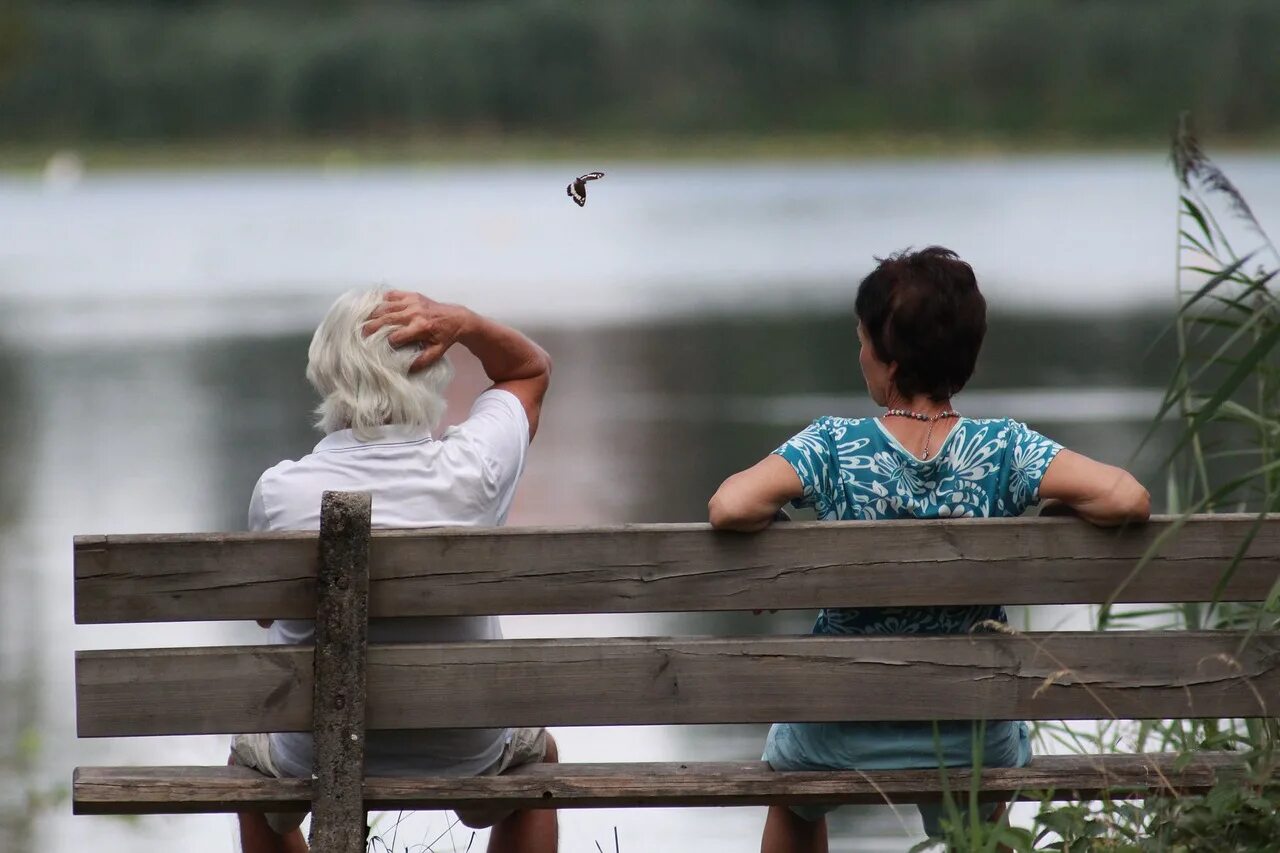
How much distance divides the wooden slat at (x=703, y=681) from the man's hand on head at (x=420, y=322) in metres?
0.55

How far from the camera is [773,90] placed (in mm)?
62094

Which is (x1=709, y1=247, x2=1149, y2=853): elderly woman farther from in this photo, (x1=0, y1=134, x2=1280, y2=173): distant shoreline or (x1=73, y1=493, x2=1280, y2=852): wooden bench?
(x1=0, y1=134, x2=1280, y2=173): distant shoreline

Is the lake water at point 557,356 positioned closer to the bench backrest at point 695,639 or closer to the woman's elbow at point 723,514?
the bench backrest at point 695,639

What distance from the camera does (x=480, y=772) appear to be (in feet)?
10.0

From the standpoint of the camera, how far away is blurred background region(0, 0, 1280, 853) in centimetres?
817

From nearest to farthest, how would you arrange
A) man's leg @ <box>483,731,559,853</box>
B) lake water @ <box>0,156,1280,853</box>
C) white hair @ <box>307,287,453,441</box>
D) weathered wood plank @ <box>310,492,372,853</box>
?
weathered wood plank @ <box>310,492,372,853</box>
white hair @ <box>307,287,453,441</box>
man's leg @ <box>483,731,559,853</box>
lake water @ <box>0,156,1280,853</box>

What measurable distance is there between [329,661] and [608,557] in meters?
0.42

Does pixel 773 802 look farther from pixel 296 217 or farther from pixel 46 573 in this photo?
pixel 296 217

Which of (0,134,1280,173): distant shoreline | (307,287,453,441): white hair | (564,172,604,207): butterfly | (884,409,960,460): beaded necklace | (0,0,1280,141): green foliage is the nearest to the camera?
(884,409,960,460): beaded necklace

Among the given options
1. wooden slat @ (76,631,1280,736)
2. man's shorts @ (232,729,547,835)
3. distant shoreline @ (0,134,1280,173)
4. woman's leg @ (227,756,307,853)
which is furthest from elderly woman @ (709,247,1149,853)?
distant shoreline @ (0,134,1280,173)

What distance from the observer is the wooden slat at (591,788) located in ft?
9.21

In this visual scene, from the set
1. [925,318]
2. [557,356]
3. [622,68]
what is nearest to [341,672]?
[925,318]

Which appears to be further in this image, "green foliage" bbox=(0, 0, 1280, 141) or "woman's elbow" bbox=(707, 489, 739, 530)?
"green foliage" bbox=(0, 0, 1280, 141)

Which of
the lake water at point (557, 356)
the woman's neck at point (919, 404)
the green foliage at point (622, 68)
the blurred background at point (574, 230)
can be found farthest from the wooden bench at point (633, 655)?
the green foliage at point (622, 68)
